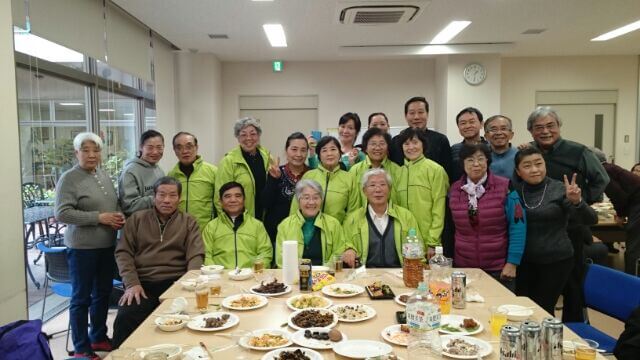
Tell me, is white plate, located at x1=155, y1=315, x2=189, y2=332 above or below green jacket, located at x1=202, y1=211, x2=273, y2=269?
below

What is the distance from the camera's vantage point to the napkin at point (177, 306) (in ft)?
6.62

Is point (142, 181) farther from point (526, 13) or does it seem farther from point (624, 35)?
point (624, 35)

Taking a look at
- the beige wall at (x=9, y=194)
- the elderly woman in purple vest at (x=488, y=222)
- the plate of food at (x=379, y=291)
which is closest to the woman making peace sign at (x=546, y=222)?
the elderly woman in purple vest at (x=488, y=222)

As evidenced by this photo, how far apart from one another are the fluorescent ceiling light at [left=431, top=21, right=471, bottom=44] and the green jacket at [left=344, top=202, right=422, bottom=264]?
10.4 ft

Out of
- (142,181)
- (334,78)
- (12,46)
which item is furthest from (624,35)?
(12,46)

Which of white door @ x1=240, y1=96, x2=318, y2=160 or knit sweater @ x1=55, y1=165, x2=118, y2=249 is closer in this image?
knit sweater @ x1=55, y1=165, x2=118, y2=249

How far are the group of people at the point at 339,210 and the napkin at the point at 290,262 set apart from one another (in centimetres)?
45

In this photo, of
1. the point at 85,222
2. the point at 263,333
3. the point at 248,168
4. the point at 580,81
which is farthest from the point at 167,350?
the point at 580,81

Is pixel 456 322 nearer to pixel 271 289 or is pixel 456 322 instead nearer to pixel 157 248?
pixel 271 289

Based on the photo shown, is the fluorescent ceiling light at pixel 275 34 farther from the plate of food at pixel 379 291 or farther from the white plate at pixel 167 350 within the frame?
the white plate at pixel 167 350

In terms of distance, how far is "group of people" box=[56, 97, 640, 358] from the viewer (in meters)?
2.78

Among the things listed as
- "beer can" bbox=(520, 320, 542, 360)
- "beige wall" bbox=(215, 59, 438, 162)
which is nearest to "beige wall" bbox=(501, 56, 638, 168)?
"beige wall" bbox=(215, 59, 438, 162)

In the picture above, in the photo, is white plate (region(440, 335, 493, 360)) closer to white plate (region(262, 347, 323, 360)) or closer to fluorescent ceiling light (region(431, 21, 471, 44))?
white plate (region(262, 347, 323, 360))

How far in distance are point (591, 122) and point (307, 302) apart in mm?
7215
